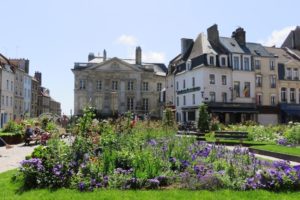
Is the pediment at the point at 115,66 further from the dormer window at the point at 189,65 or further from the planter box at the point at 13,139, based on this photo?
the planter box at the point at 13,139

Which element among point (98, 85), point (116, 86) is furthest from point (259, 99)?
point (98, 85)

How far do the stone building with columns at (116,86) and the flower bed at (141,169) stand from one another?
43776 millimetres

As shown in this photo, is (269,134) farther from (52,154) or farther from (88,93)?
(88,93)

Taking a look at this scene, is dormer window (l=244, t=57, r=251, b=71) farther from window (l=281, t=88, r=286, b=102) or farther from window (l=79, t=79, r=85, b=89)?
window (l=79, t=79, r=85, b=89)

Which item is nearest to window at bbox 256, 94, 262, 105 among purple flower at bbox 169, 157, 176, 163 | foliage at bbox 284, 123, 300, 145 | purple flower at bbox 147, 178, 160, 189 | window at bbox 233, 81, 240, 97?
window at bbox 233, 81, 240, 97

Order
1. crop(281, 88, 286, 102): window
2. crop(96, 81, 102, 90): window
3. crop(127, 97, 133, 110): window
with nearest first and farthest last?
crop(281, 88, 286, 102): window → crop(96, 81, 102, 90): window → crop(127, 97, 133, 110): window

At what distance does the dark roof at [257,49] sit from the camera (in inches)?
1728

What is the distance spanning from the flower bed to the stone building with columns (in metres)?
43.8

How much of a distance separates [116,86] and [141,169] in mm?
47375

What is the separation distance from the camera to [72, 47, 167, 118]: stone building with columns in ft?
174

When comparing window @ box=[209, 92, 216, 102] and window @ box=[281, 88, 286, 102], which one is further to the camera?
window @ box=[281, 88, 286, 102]

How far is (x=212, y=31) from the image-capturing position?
4391 cm

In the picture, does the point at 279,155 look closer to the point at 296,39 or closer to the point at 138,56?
the point at 296,39

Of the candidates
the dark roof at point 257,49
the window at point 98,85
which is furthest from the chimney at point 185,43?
the window at point 98,85
